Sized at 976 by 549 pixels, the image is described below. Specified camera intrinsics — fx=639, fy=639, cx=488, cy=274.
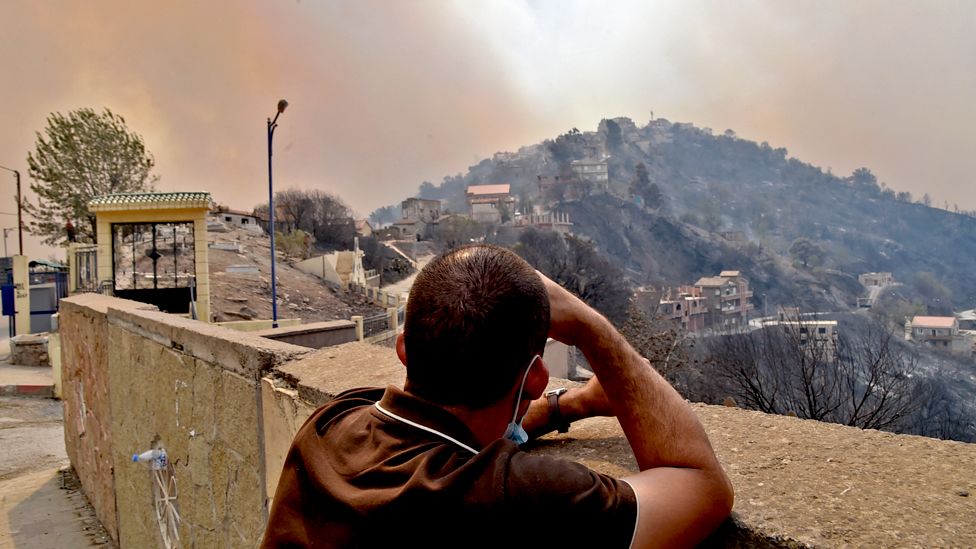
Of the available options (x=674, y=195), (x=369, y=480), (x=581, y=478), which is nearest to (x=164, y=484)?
(x=369, y=480)

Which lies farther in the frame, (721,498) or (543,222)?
(543,222)

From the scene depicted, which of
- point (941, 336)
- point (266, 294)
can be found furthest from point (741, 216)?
point (266, 294)

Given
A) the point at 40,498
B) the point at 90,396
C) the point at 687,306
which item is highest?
the point at 90,396

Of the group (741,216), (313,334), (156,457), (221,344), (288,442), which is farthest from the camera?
(741,216)

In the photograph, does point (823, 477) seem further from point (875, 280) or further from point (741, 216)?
point (741, 216)

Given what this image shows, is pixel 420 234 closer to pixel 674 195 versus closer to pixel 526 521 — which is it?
pixel 526 521

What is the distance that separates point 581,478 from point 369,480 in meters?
0.31

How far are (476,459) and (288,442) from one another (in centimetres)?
154

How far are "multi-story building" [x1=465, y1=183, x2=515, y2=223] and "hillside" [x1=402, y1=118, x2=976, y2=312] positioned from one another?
6.49 m

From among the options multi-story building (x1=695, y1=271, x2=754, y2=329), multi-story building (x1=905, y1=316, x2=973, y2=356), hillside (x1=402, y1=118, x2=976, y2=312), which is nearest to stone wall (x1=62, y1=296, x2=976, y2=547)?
multi-story building (x1=905, y1=316, x2=973, y2=356)

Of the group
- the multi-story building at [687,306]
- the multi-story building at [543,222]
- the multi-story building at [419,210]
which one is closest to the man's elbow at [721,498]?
the multi-story building at [687,306]

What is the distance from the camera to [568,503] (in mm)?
843

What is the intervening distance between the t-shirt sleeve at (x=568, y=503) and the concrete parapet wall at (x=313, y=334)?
13.5 ft

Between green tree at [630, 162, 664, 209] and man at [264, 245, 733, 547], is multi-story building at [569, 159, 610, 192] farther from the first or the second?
man at [264, 245, 733, 547]
